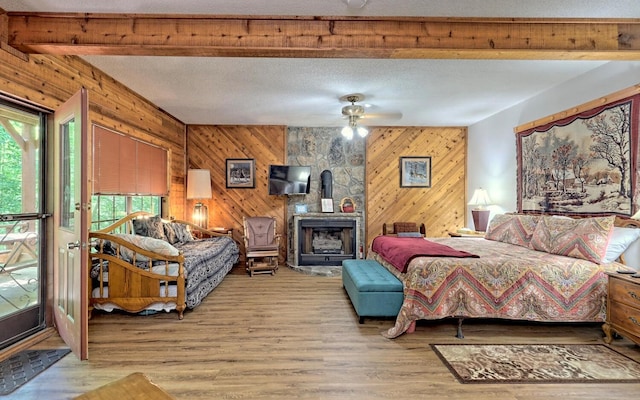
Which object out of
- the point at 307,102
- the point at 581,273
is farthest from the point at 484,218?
the point at 307,102

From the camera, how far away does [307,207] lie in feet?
20.8

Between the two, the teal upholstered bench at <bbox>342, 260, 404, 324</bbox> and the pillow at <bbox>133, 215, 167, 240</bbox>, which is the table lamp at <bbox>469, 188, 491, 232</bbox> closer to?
the teal upholstered bench at <bbox>342, 260, 404, 324</bbox>

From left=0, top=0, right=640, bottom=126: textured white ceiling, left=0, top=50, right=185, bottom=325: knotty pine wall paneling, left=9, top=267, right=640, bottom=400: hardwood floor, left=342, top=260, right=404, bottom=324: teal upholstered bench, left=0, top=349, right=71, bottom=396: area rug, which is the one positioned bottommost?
left=9, top=267, right=640, bottom=400: hardwood floor

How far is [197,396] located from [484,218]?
4.71 meters

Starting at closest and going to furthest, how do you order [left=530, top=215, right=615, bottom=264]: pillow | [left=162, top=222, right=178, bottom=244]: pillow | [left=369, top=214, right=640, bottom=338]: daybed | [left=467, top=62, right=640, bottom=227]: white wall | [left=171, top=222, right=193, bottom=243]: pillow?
1. [left=369, top=214, right=640, bottom=338]: daybed
2. [left=530, top=215, right=615, bottom=264]: pillow
3. [left=467, top=62, right=640, bottom=227]: white wall
4. [left=162, top=222, right=178, bottom=244]: pillow
5. [left=171, top=222, right=193, bottom=243]: pillow

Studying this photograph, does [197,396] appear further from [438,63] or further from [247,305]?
[438,63]

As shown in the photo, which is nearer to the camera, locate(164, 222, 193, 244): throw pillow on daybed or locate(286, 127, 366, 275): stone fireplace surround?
locate(164, 222, 193, 244): throw pillow on daybed

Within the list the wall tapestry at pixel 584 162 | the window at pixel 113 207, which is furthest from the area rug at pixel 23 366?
the wall tapestry at pixel 584 162

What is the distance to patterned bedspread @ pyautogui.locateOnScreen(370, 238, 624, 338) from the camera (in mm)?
2898

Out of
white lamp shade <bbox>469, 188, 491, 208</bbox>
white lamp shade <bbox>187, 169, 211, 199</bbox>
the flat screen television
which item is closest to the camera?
white lamp shade <bbox>469, 188, 491, 208</bbox>

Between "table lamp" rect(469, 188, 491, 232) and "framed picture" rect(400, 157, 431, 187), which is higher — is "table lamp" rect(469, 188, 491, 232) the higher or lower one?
the lower one

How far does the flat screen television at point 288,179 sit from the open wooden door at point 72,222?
3.45m

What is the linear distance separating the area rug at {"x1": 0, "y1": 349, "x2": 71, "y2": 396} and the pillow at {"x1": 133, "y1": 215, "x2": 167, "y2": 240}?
1.82 meters

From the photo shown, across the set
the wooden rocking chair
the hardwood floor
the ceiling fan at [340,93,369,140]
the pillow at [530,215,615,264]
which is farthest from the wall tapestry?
the wooden rocking chair
